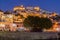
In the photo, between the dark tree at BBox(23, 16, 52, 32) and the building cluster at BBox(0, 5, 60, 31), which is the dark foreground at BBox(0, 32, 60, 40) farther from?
the building cluster at BBox(0, 5, 60, 31)

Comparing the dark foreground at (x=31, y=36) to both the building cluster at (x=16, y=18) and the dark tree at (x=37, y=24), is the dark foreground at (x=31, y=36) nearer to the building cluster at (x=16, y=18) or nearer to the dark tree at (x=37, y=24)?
the dark tree at (x=37, y=24)

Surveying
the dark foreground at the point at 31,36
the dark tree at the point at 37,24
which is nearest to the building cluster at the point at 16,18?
the dark tree at the point at 37,24

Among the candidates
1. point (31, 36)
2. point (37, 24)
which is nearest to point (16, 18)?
point (37, 24)

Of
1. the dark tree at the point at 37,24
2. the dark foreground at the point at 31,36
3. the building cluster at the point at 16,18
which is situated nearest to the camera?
the dark foreground at the point at 31,36

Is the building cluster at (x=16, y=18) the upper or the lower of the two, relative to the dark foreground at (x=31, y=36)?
upper

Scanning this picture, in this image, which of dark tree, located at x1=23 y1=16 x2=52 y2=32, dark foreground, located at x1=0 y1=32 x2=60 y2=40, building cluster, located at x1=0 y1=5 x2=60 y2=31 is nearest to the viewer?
dark foreground, located at x1=0 y1=32 x2=60 y2=40

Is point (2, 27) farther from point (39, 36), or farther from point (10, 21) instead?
point (39, 36)

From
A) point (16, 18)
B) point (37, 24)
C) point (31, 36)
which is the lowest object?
point (31, 36)

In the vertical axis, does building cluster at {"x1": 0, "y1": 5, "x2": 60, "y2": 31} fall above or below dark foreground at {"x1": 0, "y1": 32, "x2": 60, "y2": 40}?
above

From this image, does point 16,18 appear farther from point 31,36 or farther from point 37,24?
point 31,36

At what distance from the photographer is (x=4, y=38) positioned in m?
19.7

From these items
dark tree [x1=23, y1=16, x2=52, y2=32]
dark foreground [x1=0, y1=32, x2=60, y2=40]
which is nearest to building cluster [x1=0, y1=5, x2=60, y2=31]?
dark tree [x1=23, y1=16, x2=52, y2=32]

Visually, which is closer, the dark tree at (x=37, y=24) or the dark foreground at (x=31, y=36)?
the dark foreground at (x=31, y=36)

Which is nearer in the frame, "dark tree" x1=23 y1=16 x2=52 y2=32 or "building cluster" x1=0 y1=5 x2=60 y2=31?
"dark tree" x1=23 y1=16 x2=52 y2=32
